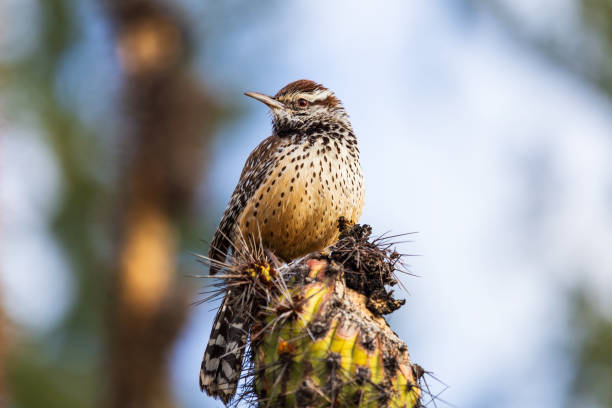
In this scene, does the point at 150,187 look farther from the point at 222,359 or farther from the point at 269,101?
the point at 222,359

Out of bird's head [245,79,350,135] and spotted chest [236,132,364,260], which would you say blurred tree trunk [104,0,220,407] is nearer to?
bird's head [245,79,350,135]

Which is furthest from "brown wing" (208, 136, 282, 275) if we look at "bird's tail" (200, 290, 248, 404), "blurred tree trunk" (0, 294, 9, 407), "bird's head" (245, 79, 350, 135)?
"blurred tree trunk" (0, 294, 9, 407)

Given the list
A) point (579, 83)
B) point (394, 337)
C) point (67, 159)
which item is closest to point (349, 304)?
point (394, 337)

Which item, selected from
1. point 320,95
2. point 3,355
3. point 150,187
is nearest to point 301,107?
point 320,95

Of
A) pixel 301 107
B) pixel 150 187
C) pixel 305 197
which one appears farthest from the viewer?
pixel 150 187

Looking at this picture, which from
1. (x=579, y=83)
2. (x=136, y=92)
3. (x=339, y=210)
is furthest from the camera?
(x=579, y=83)

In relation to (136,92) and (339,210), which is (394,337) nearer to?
(339,210)
